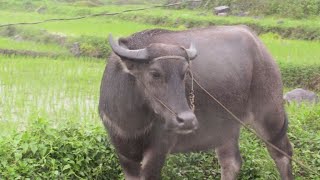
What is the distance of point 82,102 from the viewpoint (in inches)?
265

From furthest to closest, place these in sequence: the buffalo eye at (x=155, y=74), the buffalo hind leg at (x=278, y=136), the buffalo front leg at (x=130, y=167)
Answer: the buffalo hind leg at (x=278, y=136) < the buffalo front leg at (x=130, y=167) < the buffalo eye at (x=155, y=74)

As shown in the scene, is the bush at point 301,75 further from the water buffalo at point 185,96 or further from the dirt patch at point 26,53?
the water buffalo at point 185,96

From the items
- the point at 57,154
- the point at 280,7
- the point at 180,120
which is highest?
the point at 180,120

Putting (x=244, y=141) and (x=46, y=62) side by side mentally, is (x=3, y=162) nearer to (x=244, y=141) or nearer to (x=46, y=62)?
(x=244, y=141)

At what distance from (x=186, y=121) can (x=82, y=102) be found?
12.8ft

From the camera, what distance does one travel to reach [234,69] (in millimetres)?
3973

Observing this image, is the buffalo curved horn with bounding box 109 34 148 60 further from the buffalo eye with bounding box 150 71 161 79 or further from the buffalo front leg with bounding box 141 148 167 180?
the buffalo front leg with bounding box 141 148 167 180

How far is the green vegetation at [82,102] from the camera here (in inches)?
160

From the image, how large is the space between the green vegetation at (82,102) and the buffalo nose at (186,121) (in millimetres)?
1280

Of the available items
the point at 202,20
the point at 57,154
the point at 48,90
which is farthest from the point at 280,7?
the point at 57,154

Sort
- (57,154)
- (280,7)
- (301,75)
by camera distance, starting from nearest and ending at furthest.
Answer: (57,154)
(301,75)
(280,7)

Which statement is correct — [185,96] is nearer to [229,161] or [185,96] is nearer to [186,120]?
[186,120]

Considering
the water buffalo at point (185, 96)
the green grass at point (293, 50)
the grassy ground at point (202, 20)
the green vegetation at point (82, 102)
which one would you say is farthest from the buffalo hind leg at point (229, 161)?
the grassy ground at point (202, 20)

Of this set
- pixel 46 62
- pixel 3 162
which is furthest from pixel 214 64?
pixel 46 62
